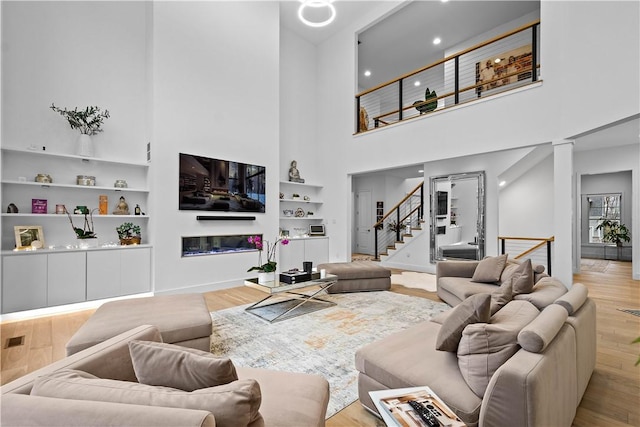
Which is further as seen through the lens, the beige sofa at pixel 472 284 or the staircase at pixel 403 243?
the staircase at pixel 403 243

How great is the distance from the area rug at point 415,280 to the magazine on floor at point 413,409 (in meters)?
4.25

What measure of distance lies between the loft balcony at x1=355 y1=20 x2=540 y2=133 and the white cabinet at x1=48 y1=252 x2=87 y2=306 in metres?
6.04

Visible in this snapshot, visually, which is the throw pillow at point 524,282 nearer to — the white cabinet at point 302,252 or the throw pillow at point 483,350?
the throw pillow at point 483,350

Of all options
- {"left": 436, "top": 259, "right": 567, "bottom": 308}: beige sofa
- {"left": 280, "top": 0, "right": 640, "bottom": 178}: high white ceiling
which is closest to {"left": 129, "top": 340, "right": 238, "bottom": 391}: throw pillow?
{"left": 436, "top": 259, "right": 567, "bottom": 308}: beige sofa

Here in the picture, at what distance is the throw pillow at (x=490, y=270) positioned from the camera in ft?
12.9

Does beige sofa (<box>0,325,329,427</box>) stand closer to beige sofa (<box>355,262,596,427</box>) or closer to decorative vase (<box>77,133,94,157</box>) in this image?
beige sofa (<box>355,262,596,427</box>)

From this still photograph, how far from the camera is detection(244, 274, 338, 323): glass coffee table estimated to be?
3730 mm

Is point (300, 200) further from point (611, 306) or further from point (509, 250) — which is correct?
point (611, 306)

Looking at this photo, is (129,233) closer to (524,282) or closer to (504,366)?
(504,366)

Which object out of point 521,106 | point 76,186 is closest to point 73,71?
point 76,186

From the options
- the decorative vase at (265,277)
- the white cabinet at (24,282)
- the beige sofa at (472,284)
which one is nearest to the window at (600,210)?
the beige sofa at (472,284)

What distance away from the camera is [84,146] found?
A: 14.5ft

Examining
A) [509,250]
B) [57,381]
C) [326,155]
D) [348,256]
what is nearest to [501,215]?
[509,250]

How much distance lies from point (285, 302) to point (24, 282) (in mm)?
3344
